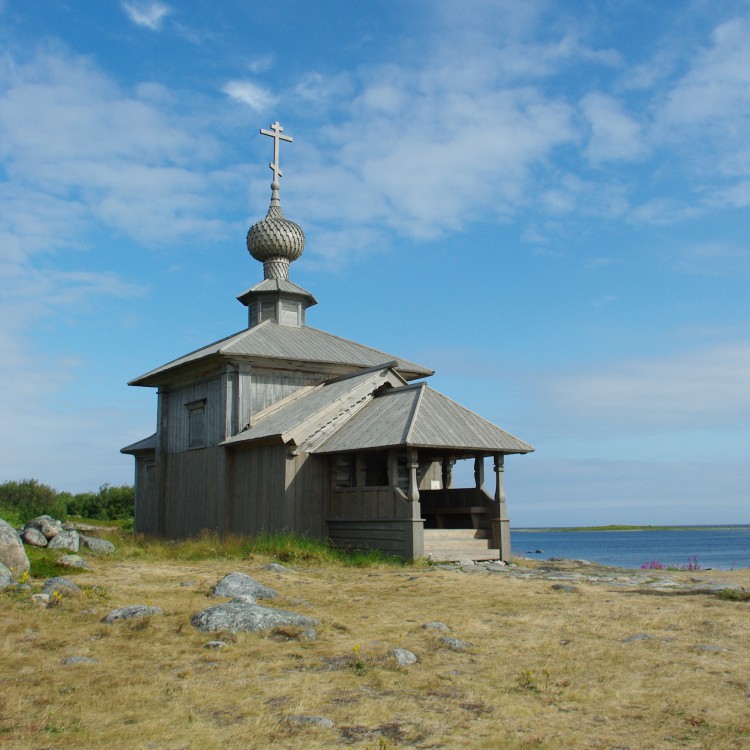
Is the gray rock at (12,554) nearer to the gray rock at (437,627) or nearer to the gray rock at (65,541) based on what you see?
the gray rock at (65,541)

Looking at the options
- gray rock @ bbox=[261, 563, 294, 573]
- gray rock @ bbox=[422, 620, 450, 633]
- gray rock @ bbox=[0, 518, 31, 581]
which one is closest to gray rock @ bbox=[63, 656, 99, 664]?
gray rock @ bbox=[422, 620, 450, 633]

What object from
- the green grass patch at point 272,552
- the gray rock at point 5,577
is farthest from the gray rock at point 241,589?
the green grass patch at point 272,552

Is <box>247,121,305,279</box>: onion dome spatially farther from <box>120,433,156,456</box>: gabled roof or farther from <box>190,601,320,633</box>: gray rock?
<box>190,601,320,633</box>: gray rock

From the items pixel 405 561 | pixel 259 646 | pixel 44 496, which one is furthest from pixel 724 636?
pixel 44 496

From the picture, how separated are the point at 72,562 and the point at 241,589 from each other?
12.9 feet

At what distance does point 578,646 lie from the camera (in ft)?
29.1

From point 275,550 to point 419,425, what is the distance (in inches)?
154

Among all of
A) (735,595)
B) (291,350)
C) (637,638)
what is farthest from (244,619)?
(291,350)

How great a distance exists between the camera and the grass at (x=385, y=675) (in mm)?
6082

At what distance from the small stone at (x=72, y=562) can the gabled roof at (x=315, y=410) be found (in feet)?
18.7

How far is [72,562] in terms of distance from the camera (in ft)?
46.2

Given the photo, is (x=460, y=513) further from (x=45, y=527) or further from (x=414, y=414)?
(x=45, y=527)

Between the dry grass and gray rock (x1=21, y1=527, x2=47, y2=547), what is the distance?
4703 millimetres

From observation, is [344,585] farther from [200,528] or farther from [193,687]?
[200,528]
